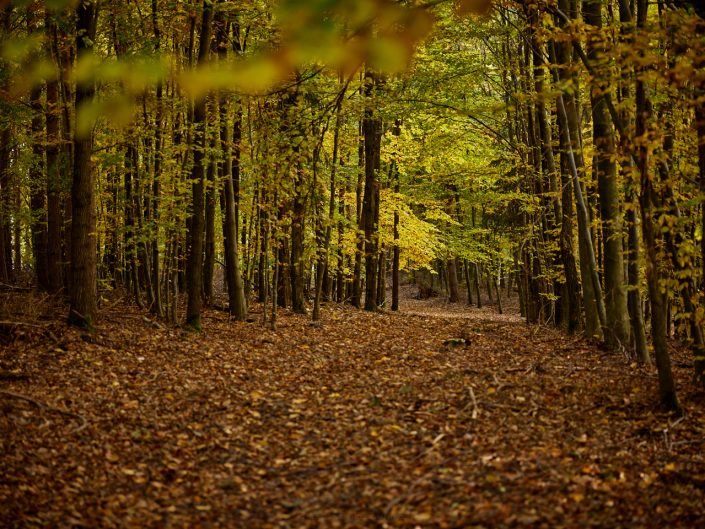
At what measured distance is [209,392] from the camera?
8.02 meters

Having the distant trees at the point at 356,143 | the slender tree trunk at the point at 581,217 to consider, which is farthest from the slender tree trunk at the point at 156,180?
the slender tree trunk at the point at 581,217

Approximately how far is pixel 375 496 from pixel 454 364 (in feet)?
17.6

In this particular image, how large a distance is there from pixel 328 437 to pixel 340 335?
6777 mm

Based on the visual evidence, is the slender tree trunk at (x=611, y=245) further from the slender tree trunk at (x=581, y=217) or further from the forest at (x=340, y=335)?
the slender tree trunk at (x=581, y=217)

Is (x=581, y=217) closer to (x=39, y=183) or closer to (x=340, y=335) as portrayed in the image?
(x=340, y=335)

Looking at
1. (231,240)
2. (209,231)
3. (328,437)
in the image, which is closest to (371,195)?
(209,231)

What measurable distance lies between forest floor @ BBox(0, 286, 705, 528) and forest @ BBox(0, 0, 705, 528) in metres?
0.04

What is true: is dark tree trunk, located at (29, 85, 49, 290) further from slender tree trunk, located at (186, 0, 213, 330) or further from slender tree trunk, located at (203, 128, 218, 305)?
slender tree trunk, located at (186, 0, 213, 330)

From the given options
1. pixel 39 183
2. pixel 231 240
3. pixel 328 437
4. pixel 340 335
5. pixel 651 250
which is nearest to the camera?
pixel 651 250

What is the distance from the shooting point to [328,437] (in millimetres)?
6512

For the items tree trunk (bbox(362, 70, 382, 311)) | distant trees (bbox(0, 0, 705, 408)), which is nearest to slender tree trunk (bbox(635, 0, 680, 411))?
distant trees (bbox(0, 0, 705, 408))

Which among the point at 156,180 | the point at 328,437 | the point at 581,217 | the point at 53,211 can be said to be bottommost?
the point at 328,437

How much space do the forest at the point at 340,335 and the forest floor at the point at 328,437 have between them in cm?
4

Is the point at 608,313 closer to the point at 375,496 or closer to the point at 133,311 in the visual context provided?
the point at 375,496
